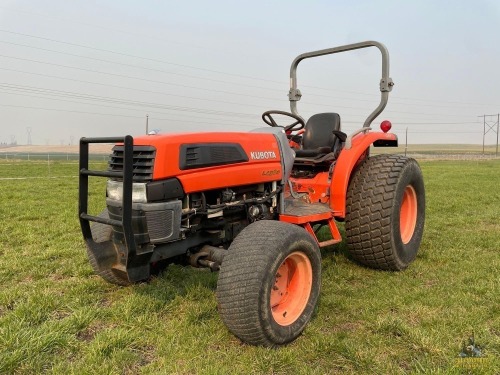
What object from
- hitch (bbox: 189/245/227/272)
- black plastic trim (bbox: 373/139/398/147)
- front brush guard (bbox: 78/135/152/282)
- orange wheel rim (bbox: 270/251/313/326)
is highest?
black plastic trim (bbox: 373/139/398/147)

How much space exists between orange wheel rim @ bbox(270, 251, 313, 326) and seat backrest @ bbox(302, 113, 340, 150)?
71.1 inches

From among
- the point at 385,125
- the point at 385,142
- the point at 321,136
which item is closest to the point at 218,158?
the point at 321,136

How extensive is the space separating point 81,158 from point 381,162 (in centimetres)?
284

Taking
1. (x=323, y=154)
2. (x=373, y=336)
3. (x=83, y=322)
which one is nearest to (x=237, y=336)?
(x=373, y=336)

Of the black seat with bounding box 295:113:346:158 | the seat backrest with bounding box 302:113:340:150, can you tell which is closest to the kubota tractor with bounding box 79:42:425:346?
the black seat with bounding box 295:113:346:158

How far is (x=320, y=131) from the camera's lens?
179 inches

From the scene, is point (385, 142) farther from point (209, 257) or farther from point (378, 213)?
point (209, 257)

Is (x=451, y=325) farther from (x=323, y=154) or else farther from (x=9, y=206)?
(x=9, y=206)

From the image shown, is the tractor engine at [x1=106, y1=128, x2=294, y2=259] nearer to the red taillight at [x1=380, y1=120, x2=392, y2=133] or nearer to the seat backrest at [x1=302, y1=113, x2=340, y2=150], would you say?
the seat backrest at [x1=302, y1=113, x2=340, y2=150]

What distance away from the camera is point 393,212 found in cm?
387

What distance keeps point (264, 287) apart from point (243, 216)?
91 cm

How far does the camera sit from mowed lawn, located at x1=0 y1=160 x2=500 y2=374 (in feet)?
8.01

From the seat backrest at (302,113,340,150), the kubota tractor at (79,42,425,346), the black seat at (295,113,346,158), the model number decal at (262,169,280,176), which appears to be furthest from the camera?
the seat backrest at (302,113,340,150)

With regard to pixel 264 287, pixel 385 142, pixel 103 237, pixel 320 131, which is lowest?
pixel 264 287
